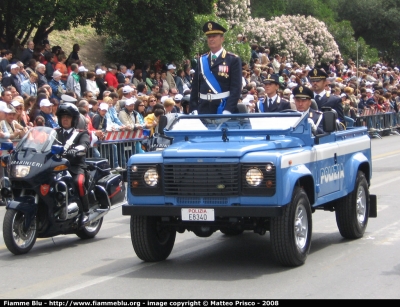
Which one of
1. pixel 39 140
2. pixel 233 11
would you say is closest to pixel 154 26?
pixel 233 11

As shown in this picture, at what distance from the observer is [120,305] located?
7379mm

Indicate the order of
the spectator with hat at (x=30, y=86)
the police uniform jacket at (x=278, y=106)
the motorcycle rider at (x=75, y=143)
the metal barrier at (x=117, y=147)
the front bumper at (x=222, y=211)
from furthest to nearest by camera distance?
the spectator with hat at (x=30, y=86), the metal barrier at (x=117, y=147), the police uniform jacket at (x=278, y=106), the motorcycle rider at (x=75, y=143), the front bumper at (x=222, y=211)

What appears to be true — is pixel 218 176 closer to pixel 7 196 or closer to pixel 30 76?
pixel 7 196

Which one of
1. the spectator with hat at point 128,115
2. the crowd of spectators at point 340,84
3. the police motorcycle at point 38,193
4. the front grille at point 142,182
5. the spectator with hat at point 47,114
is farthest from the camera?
the crowd of spectators at point 340,84

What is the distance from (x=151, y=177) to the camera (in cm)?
900

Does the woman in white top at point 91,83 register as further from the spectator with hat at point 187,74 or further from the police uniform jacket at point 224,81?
the police uniform jacket at point 224,81

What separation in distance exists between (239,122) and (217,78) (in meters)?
1.33

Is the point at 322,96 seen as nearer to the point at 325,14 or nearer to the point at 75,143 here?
the point at 75,143

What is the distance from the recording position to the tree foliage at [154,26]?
92.4 feet

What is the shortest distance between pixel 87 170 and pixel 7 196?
1206mm

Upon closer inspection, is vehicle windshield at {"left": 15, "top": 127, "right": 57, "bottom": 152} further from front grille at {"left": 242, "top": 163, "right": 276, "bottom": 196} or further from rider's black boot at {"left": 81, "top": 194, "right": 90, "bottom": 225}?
front grille at {"left": 242, "top": 163, "right": 276, "bottom": 196}

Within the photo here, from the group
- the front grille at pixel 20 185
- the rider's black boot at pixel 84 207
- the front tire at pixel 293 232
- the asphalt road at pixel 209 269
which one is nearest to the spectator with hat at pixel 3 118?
the asphalt road at pixel 209 269

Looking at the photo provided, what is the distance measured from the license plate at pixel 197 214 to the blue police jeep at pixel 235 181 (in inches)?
0.4

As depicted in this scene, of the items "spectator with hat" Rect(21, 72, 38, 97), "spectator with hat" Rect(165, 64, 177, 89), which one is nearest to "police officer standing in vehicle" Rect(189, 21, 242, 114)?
"spectator with hat" Rect(21, 72, 38, 97)
